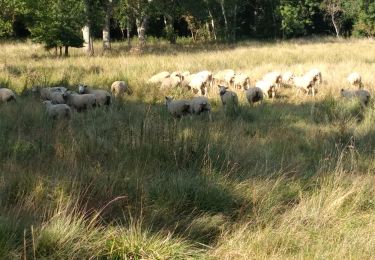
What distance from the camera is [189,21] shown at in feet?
147

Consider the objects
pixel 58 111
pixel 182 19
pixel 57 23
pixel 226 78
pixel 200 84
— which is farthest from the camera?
pixel 182 19

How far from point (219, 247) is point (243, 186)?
112 cm

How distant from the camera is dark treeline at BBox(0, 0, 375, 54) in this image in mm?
24344

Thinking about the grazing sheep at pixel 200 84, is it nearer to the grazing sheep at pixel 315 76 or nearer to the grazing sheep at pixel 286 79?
the grazing sheep at pixel 286 79

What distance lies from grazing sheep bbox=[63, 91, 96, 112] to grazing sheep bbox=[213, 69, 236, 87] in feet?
18.5

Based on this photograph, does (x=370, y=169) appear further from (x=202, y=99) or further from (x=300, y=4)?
(x=300, y=4)

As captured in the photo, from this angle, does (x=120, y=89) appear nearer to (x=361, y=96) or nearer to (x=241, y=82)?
(x=241, y=82)

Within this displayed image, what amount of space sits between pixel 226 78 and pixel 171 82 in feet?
6.91

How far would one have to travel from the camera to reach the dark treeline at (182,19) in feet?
79.9

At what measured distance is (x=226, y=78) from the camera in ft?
51.3

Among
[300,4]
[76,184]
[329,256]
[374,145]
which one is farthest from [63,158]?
[300,4]

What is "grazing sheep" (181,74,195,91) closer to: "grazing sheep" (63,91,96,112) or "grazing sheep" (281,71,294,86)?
"grazing sheep" (281,71,294,86)

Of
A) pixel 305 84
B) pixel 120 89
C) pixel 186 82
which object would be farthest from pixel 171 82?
pixel 305 84

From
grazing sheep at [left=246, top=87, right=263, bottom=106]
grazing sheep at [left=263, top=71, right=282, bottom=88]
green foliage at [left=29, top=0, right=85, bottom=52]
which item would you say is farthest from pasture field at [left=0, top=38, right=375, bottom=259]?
green foliage at [left=29, top=0, right=85, bottom=52]
